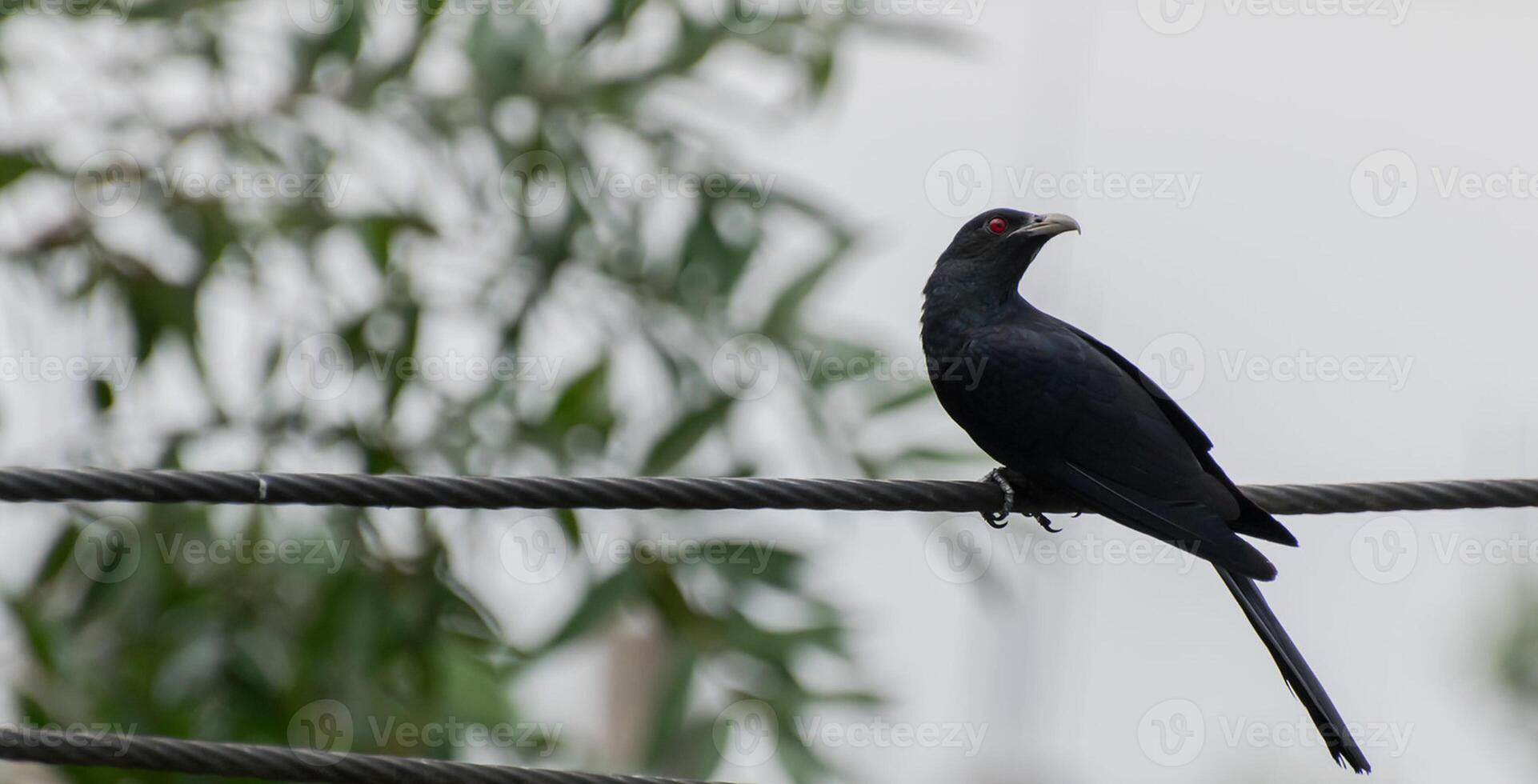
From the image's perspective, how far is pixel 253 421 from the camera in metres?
3.94

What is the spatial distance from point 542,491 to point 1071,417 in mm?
1279

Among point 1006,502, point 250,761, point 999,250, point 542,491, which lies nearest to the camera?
point 250,761

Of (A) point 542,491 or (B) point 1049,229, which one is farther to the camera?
(B) point 1049,229

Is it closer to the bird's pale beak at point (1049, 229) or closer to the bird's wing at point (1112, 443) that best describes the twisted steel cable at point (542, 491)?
the bird's wing at point (1112, 443)

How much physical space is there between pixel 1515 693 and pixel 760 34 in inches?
557

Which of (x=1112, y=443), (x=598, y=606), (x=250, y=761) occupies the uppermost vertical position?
(x=1112, y=443)

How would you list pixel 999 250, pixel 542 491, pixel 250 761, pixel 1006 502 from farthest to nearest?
pixel 999 250, pixel 1006 502, pixel 542 491, pixel 250 761

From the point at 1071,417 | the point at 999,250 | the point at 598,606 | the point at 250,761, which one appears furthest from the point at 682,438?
the point at 250,761

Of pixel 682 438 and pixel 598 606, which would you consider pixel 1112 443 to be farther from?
pixel 598 606

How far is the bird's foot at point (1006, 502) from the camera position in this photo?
295cm

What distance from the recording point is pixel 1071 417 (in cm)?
314

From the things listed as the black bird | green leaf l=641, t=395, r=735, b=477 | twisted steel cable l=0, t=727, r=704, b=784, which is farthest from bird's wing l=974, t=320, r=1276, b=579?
twisted steel cable l=0, t=727, r=704, b=784

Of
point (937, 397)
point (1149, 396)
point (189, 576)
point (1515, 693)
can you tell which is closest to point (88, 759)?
point (189, 576)

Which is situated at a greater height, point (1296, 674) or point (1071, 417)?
point (1071, 417)
